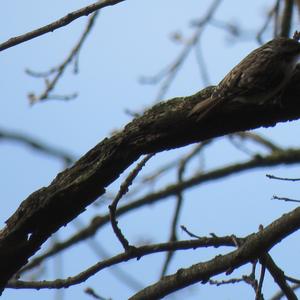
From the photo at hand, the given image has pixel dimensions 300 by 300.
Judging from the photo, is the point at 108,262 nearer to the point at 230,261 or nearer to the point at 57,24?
the point at 230,261

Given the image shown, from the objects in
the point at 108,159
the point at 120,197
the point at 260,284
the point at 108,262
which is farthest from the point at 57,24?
the point at 260,284

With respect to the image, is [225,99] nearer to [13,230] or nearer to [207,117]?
[207,117]

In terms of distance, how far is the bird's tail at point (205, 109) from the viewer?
2.96 meters

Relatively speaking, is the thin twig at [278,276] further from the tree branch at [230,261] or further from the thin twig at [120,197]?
the thin twig at [120,197]

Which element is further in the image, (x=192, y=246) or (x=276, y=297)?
(x=276, y=297)

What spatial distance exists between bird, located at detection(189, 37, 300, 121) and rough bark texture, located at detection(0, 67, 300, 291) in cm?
3

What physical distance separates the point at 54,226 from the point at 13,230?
17 centimetres

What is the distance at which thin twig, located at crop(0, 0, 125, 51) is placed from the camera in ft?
9.48

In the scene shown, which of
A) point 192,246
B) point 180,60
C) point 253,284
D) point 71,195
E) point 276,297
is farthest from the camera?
point 180,60

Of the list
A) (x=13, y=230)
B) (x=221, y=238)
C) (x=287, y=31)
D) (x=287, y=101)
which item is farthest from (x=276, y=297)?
(x=287, y=31)

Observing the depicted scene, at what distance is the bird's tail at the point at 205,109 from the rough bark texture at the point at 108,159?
2cm

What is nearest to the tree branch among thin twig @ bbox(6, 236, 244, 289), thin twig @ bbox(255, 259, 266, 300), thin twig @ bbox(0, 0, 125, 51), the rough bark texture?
thin twig @ bbox(255, 259, 266, 300)

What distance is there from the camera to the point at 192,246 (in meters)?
3.50

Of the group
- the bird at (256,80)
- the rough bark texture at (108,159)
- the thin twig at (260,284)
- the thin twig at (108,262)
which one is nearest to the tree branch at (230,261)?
the thin twig at (260,284)
